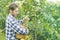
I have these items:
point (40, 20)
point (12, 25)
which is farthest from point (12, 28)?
point (40, 20)

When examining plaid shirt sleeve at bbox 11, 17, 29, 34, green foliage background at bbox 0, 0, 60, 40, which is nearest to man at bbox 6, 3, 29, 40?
plaid shirt sleeve at bbox 11, 17, 29, 34

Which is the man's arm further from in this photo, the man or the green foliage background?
the green foliage background

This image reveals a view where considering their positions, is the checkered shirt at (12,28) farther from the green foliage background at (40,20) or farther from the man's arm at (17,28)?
the green foliage background at (40,20)

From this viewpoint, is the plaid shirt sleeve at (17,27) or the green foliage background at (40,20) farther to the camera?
the green foliage background at (40,20)

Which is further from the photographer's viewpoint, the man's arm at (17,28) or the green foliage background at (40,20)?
the green foliage background at (40,20)

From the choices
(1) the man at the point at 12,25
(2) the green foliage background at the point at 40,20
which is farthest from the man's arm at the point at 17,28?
(2) the green foliage background at the point at 40,20

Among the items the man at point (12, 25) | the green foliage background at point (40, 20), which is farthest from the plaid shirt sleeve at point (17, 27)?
the green foliage background at point (40, 20)

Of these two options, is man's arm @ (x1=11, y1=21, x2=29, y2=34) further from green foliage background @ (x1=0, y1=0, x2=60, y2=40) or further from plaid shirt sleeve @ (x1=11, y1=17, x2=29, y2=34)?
green foliage background @ (x1=0, y1=0, x2=60, y2=40)

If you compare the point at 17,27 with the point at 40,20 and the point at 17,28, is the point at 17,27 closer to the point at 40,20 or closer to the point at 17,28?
the point at 17,28

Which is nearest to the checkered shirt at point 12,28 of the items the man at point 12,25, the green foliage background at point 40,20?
the man at point 12,25

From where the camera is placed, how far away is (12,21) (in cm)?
485

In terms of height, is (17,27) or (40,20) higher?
(40,20)

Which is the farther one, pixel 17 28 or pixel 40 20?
pixel 40 20

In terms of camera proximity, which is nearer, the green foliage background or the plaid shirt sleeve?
the plaid shirt sleeve
